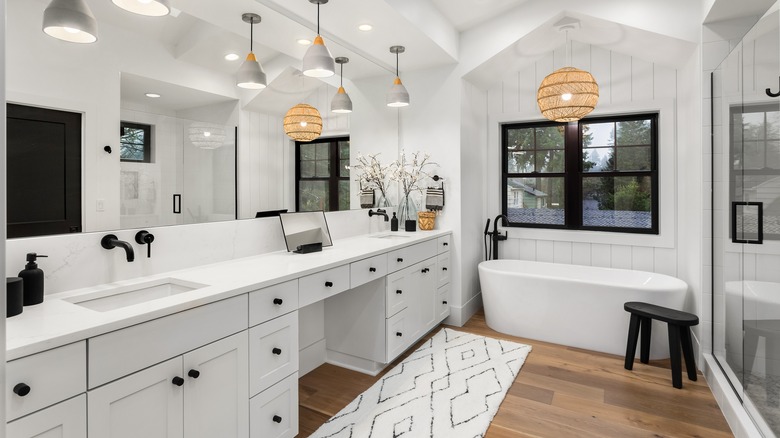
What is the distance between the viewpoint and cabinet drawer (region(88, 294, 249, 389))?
3.79ft

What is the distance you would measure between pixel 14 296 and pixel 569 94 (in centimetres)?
342

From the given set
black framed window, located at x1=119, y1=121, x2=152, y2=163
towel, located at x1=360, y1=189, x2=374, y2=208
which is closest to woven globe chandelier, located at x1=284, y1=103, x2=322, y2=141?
towel, located at x1=360, y1=189, x2=374, y2=208

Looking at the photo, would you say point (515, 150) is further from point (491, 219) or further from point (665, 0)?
point (665, 0)

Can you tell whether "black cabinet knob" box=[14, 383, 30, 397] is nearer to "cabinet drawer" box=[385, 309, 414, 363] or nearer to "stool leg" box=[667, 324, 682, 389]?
"cabinet drawer" box=[385, 309, 414, 363]

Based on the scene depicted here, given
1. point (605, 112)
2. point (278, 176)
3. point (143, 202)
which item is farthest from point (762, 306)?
point (143, 202)

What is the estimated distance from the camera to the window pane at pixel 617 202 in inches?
152

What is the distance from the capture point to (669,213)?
12.0ft

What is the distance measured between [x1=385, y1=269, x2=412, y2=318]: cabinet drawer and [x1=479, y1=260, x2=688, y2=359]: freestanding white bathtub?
1028 mm

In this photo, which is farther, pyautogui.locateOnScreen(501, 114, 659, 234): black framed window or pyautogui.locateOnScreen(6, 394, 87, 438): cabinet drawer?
pyautogui.locateOnScreen(501, 114, 659, 234): black framed window

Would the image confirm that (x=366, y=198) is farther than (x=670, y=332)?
Yes

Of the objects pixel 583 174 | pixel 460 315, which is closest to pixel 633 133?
pixel 583 174

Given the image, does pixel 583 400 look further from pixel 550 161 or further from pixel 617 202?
pixel 550 161

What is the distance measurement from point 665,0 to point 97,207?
383cm

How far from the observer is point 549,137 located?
14.0 feet
